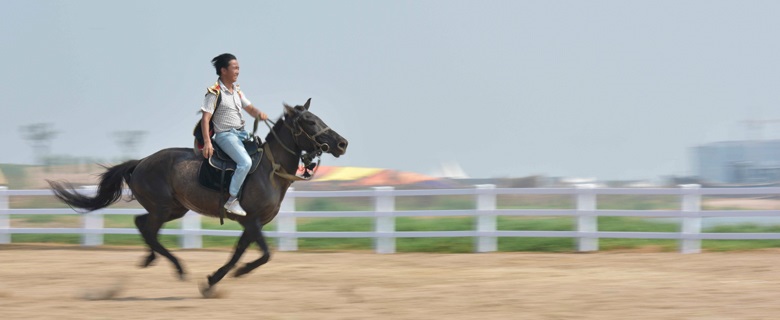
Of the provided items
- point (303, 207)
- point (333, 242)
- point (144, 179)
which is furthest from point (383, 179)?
point (144, 179)

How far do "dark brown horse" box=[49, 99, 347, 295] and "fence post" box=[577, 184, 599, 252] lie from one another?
6.17m

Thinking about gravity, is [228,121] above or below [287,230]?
above

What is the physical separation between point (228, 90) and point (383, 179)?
28.6 m

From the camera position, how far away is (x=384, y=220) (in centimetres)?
1517

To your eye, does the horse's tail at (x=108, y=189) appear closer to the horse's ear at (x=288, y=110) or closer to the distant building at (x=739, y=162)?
the horse's ear at (x=288, y=110)

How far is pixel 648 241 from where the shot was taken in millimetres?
15781

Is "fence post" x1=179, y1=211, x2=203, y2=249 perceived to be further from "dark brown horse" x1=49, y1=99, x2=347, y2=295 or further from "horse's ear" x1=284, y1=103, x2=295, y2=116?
"horse's ear" x1=284, y1=103, x2=295, y2=116

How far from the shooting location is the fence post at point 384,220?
15.1 m

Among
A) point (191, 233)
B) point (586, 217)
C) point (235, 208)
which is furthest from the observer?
point (191, 233)

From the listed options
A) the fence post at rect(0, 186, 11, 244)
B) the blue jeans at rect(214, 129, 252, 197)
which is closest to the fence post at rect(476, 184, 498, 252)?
the blue jeans at rect(214, 129, 252, 197)

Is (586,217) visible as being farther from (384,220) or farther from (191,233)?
(191,233)

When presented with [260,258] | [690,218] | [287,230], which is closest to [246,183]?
[260,258]

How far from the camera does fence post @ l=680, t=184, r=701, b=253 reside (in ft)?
46.1

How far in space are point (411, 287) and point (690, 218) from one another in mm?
5831
